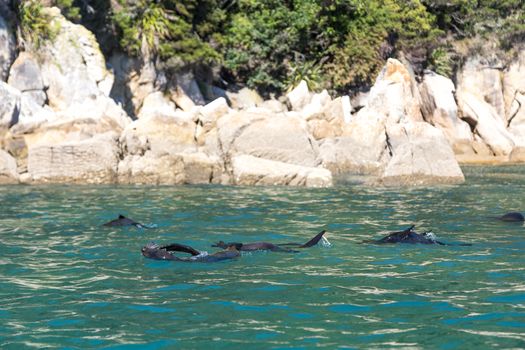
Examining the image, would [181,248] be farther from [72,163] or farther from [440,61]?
[440,61]

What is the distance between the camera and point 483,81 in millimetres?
41656

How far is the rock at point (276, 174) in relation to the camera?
805 inches

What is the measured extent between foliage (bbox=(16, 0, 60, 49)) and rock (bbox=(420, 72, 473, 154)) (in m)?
17.2

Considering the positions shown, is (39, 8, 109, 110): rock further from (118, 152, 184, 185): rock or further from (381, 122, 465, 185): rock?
(381, 122, 465, 185): rock

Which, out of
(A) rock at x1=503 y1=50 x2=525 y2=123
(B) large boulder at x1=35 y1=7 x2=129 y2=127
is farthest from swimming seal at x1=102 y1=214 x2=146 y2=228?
(A) rock at x1=503 y1=50 x2=525 y2=123

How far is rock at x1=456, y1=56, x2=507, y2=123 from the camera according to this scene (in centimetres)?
4131

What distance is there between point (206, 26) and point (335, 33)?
585cm

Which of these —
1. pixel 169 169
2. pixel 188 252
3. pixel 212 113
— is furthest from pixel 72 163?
pixel 188 252

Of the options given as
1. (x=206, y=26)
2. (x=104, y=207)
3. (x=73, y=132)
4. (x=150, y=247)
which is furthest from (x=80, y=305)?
(x=206, y=26)

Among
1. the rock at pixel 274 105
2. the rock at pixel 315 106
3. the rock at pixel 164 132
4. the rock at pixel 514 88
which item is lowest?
the rock at pixel 164 132

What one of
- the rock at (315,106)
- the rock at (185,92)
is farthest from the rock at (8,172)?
the rock at (185,92)

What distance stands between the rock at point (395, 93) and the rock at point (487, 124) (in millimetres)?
2837

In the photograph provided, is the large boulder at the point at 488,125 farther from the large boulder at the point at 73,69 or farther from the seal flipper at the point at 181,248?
the seal flipper at the point at 181,248

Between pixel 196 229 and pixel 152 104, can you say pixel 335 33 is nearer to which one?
pixel 152 104
